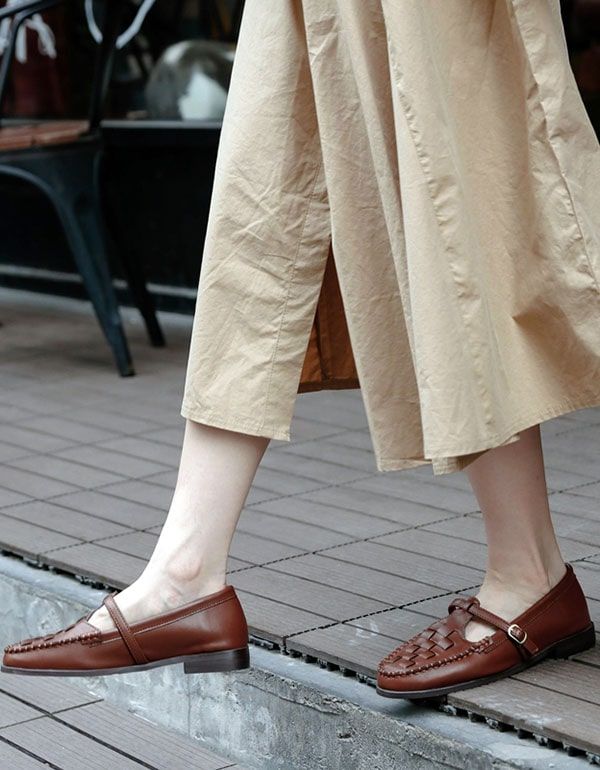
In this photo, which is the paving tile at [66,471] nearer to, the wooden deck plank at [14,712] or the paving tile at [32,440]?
the paving tile at [32,440]

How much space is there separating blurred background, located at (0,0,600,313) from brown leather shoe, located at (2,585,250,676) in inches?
118

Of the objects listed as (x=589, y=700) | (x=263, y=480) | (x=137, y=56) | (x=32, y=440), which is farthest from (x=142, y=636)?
(x=137, y=56)

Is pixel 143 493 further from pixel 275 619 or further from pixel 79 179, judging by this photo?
pixel 79 179

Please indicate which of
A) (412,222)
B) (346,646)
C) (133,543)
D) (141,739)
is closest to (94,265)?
(133,543)

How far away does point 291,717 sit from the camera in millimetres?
2203

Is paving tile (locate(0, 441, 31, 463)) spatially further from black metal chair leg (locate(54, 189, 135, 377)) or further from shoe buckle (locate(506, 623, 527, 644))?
shoe buckle (locate(506, 623, 527, 644))

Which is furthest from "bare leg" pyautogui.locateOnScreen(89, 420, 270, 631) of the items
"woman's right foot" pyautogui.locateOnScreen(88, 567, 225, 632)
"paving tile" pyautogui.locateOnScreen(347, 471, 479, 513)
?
"paving tile" pyautogui.locateOnScreen(347, 471, 479, 513)

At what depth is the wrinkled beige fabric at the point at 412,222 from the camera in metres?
1.83

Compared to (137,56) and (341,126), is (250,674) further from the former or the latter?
(137,56)

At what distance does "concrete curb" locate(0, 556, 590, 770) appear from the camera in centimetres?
194

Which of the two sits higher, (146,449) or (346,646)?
(346,646)

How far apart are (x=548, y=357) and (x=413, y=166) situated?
12.4 inches

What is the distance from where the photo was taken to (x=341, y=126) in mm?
1952

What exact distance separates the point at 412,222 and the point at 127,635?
0.70 meters
